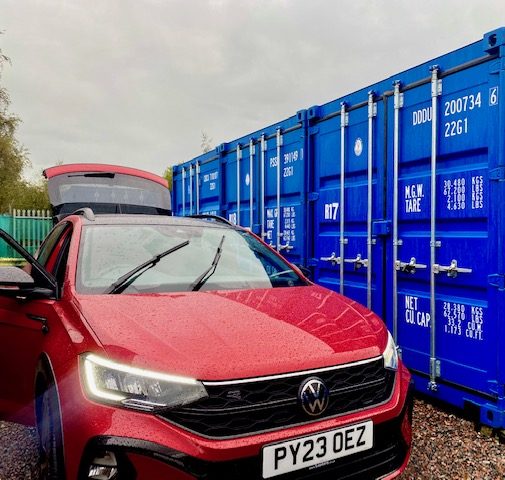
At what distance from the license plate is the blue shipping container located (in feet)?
5.91

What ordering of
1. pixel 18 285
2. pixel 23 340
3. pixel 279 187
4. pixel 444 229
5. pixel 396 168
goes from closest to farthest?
1. pixel 18 285
2. pixel 23 340
3. pixel 444 229
4. pixel 396 168
5. pixel 279 187

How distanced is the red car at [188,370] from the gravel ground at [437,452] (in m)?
0.32

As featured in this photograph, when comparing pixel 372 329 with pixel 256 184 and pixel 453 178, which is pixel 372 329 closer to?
pixel 453 178

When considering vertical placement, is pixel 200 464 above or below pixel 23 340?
below

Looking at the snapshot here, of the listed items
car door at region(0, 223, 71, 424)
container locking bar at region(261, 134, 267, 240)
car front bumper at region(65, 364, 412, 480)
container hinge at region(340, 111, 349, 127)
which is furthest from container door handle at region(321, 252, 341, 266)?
car front bumper at region(65, 364, 412, 480)

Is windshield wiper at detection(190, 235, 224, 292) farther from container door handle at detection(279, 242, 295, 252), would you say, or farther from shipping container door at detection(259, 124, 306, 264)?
container door handle at detection(279, 242, 295, 252)

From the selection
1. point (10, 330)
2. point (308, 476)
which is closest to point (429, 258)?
point (308, 476)

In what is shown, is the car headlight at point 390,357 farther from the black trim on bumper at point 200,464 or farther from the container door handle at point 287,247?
the container door handle at point 287,247

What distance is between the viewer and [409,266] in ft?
13.7

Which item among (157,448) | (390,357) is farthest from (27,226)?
(157,448)

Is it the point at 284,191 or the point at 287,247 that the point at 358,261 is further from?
the point at 284,191

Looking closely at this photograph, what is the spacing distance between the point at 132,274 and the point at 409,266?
243 cm

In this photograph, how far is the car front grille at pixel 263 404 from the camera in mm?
1863

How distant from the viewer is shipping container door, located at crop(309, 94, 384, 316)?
4598mm
